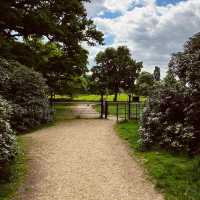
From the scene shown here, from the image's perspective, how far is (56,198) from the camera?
9055 millimetres

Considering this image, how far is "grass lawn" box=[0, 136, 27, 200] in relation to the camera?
941 cm

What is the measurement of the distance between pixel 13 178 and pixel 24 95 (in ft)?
34.8

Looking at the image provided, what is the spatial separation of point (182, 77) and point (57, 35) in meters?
14.3

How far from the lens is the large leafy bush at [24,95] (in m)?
19.7

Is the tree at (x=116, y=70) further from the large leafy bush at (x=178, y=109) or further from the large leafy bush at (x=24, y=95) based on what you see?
the large leafy bush at (x=178, y=109)

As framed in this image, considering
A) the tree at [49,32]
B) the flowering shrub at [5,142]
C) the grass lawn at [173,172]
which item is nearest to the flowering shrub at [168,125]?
the grass lawn at [173,172]

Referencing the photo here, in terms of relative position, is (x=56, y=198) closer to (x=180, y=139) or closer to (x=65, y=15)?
(x=180, y=139)

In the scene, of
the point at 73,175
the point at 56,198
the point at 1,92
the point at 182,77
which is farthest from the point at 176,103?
the point at 1,92

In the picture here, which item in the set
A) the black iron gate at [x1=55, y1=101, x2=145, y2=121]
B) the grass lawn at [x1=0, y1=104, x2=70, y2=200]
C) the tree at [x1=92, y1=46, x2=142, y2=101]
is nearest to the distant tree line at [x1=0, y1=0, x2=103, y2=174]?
the black iron gate at [x1=55, y1=101, x2=145, y2=121]

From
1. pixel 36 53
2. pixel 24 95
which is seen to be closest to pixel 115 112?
pixel 36 53

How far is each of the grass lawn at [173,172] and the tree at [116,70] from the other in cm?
4861

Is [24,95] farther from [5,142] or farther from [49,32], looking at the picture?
[5,142]

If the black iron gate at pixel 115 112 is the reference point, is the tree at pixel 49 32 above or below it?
above

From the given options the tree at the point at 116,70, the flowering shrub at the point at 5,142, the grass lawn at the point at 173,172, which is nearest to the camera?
the grass lawn at the point at 173,172
